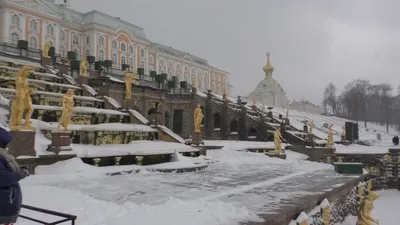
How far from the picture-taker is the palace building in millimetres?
47125

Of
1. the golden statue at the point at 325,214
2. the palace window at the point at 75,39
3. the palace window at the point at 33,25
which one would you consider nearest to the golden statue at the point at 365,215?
the golden statue at the point at 325,214

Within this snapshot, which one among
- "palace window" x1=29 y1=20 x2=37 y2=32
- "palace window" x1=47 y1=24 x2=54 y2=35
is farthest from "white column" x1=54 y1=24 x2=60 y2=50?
"palace window" x1=29 y1=20 x2=37 y2=32

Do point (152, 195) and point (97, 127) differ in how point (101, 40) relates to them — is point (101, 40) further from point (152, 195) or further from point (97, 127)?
point (152, 195)

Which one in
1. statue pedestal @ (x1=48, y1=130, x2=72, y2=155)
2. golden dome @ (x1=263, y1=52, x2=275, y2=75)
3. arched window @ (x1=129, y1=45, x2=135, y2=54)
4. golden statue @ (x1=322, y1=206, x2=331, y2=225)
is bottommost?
golden statue @ (x1=322, y1=206, x2=331, y2=225)

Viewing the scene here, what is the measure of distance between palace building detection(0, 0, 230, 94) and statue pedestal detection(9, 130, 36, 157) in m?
38.3

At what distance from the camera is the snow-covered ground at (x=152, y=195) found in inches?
249

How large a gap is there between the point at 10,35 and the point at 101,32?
1399 cm

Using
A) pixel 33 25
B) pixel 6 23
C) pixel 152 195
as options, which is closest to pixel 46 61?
pixel 152 195

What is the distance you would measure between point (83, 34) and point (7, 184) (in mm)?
57210

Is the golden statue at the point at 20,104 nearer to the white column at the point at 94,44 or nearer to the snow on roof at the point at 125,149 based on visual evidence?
the snow on roof at the point at 125,149

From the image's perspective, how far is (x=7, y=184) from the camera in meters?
3.55

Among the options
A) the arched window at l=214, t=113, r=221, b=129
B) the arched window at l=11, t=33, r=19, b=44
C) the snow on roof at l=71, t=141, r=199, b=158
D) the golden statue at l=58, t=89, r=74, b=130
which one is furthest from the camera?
the arched window at l=11, t=33, r=19, b=44

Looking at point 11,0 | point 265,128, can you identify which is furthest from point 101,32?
point 265,128

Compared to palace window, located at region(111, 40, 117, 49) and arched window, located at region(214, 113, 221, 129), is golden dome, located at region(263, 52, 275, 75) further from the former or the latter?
arched window, located at region(214, 113, 221, 129)
